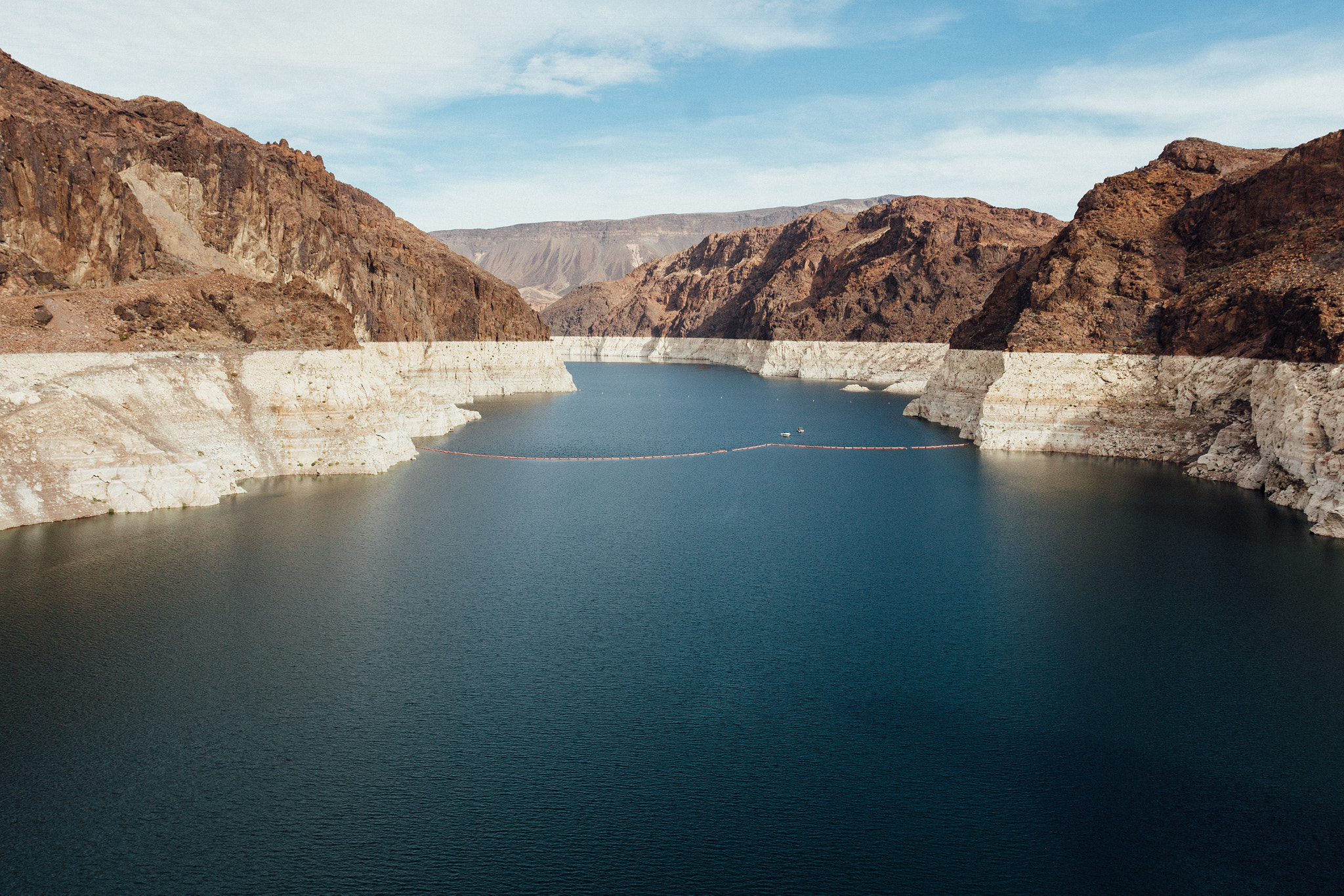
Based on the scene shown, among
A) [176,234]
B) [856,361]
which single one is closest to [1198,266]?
[176,234]

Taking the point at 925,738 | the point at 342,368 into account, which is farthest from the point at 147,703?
the point at 342,368

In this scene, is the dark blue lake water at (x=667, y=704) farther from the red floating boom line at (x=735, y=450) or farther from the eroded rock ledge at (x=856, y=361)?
the eroded rock ledge at (x=856, y=361)

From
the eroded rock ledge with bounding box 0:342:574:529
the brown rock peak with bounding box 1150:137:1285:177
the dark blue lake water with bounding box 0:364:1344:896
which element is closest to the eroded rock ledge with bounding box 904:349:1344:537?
the dark blue lake water with bounding box 0:364:1344:896

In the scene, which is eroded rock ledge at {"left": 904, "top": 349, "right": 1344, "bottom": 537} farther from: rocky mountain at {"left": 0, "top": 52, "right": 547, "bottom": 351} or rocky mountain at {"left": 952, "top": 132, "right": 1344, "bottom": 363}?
rocky mountain at {"left": 0, "top": 52, "right": 547, "bottom": 351}

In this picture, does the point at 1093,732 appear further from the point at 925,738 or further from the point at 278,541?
the point at 278,541

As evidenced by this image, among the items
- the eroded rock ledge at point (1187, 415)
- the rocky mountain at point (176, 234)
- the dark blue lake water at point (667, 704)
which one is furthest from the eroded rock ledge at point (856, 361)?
the dark blue lake water at point (667, 704)

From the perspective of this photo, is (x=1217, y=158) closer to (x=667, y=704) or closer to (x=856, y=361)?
(x=667, y=704)

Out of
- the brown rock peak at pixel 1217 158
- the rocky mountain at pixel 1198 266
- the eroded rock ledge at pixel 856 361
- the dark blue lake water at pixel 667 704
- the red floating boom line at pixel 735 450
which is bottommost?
the dark blue lake water at pixel 667 704

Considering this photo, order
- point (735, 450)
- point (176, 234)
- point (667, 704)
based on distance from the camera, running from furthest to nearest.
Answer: point (735, 450) < point (176, 234) < point (667, 704)
